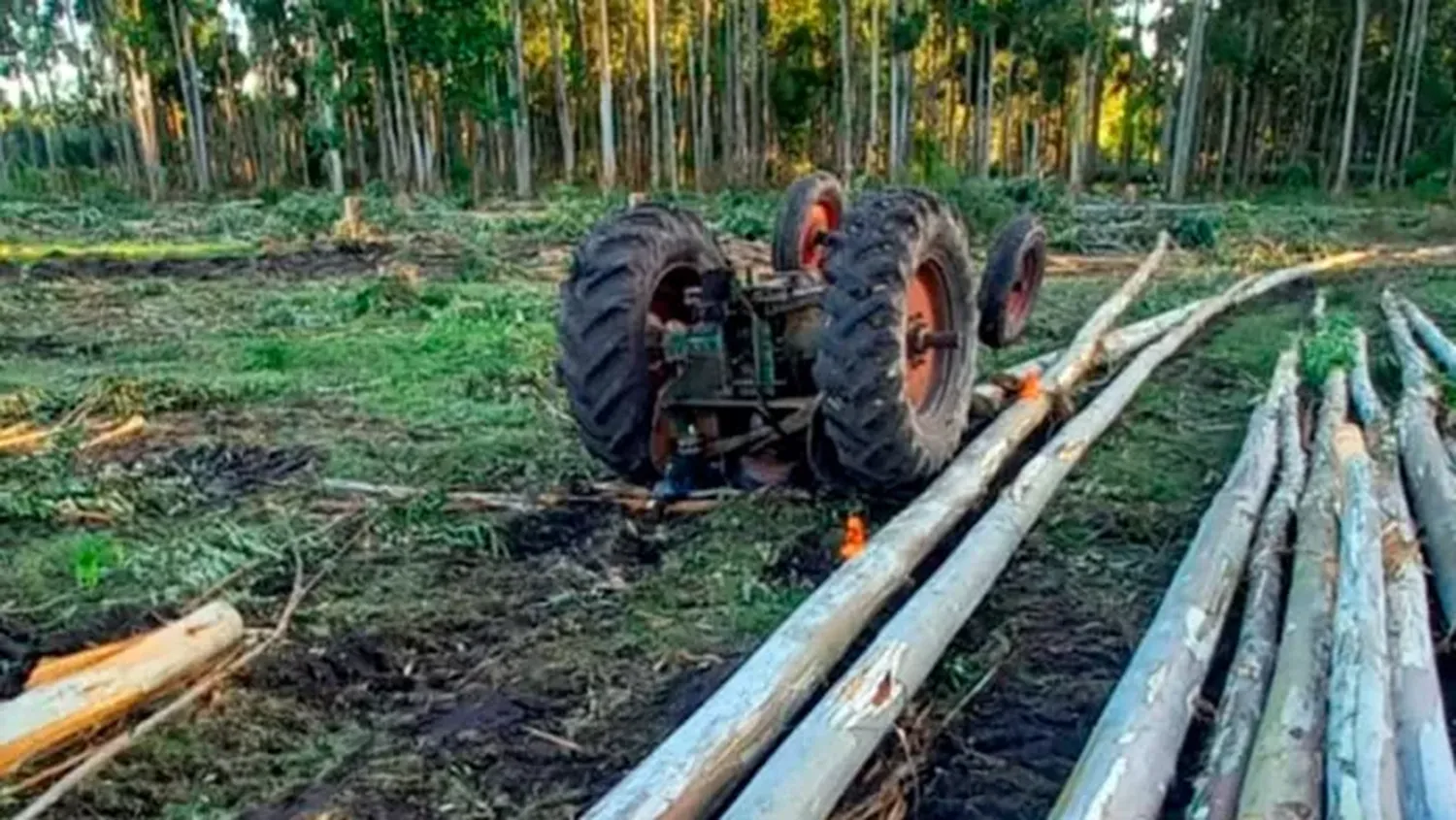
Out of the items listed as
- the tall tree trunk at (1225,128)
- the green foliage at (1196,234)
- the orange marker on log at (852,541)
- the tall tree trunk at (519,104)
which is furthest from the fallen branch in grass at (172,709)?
the tall tree trunk at (1225,128)

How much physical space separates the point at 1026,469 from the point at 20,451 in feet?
16.0

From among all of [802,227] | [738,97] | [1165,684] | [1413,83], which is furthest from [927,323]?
[1413,83]

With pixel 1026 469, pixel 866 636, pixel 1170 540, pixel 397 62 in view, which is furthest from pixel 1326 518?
pixel 397 62

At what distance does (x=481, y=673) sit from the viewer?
354 cm

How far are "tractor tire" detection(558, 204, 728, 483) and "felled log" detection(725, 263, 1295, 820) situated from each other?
1.47m

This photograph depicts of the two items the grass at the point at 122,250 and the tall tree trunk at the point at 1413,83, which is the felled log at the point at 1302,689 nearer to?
the grass at the point at 122,250

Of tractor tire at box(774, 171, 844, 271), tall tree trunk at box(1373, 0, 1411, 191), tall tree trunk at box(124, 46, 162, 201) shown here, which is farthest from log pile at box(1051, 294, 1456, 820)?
tall tree trunk at box(124, 46, 162, 201)

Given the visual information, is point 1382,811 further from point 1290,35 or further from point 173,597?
point 1290,35

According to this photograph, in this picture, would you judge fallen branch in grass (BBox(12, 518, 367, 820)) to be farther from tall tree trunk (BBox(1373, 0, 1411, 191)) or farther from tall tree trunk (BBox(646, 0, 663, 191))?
tall tree trunk (BBox(1373, 0, 1411, 191))

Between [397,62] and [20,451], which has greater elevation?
[397,62]

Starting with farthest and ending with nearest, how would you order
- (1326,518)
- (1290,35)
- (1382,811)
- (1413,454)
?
(1290,35)
(1413,454)
(1326,518)
(1382,811)

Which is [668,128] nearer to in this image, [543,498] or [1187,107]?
[1187,107]

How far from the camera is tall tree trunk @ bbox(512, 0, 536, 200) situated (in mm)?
29656

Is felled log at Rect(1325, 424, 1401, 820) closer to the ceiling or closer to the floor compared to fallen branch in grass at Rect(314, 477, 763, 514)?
closer to the ceiling
